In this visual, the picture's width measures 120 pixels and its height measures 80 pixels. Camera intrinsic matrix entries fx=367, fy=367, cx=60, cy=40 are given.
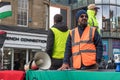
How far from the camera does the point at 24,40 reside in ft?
80.5

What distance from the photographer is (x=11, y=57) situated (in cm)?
2372

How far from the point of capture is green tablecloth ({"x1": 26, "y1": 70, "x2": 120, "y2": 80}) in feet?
15.5

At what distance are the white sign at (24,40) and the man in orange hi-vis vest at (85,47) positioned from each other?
1705 cm

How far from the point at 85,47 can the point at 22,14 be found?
64.9ft

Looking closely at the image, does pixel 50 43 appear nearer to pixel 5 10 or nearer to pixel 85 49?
pixel 85 49

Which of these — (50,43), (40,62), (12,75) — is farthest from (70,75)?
(50,43)

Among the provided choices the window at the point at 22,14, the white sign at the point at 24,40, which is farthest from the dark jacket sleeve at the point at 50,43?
the window at the point at 22,14

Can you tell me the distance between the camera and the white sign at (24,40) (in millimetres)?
23547

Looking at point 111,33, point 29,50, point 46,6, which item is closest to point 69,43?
point 29,50

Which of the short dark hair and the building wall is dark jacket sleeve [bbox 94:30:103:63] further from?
the building wall

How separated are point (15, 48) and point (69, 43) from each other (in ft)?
58.7

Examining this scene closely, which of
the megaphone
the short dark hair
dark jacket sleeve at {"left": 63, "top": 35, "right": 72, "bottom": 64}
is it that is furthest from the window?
dark jacket sleeve at {"left": 63, "top": 35, "right": 72, "bottom": 64}

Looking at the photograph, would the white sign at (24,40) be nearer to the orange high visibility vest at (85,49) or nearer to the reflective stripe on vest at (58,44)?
the reflective stripe on vest at (58,44)

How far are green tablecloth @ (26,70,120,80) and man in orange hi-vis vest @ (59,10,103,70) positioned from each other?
0.34 m
